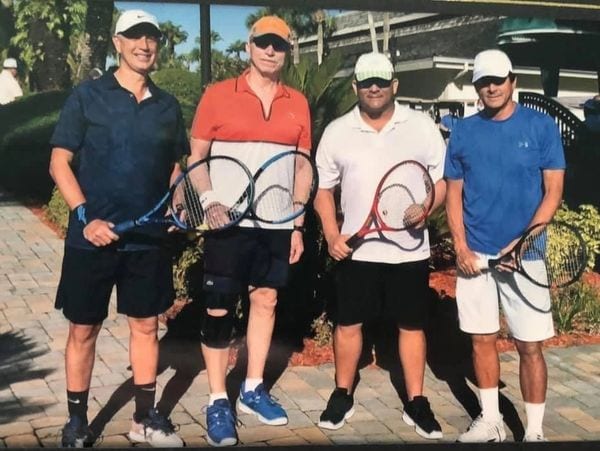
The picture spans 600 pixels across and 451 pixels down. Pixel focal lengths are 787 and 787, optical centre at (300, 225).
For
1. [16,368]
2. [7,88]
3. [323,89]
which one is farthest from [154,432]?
[323,89]

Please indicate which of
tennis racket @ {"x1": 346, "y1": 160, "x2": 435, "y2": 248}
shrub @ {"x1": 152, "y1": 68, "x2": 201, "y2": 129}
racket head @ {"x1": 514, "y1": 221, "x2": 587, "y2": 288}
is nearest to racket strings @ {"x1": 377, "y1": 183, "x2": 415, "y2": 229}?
tennis racket @ {"x1": 346, "y1": 160, "x2": 435, "y2": 248}

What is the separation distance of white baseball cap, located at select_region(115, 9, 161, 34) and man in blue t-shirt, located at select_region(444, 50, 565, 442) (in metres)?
1.51

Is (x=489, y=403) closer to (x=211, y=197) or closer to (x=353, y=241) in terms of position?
(x=353, y=241)

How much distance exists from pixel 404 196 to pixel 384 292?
52 cm

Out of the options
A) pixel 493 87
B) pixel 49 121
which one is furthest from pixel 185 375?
pixel 493 87

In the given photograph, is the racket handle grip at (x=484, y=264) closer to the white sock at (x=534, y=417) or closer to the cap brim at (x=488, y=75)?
the white sock at (x=534, y=417)

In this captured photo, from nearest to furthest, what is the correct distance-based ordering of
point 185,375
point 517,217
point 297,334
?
point 517,217 < point 185,375 < point 297,334

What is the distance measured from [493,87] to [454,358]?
57.3 inches

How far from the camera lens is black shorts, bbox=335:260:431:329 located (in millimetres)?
3910

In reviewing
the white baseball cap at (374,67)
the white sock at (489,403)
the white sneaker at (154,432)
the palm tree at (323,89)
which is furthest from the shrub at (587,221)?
the white sneaker at (154,432)

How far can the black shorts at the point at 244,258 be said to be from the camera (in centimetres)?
375

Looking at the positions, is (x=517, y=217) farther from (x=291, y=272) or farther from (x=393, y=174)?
(x=291, y=272)

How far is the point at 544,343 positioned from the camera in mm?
4152

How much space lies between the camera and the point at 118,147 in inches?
136
